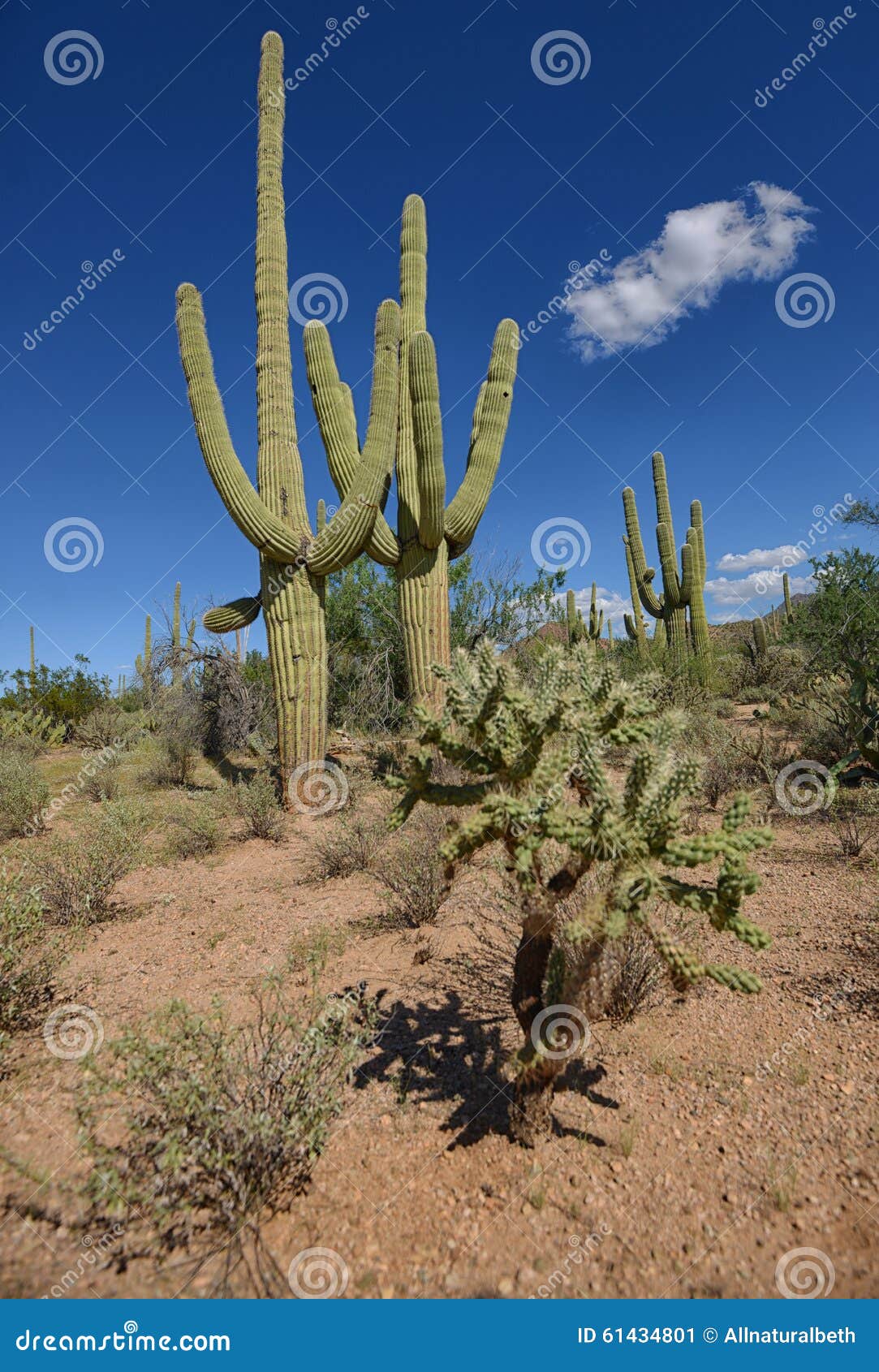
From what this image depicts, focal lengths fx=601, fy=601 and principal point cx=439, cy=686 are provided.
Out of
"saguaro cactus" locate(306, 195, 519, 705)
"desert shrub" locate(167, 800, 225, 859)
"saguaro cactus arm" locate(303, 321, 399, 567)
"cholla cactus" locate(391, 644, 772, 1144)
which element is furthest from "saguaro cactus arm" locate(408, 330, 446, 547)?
"cholla cactus" locate(391, 644, 772, 1144)

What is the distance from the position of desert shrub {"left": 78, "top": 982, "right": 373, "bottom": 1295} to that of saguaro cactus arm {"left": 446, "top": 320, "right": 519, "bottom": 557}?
24.2 ft

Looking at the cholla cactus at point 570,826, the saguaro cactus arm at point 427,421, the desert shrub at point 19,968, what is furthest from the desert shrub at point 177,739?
the cholla cactus at point 570,826

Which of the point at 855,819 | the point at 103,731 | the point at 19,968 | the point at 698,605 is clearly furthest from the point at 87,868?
the point at 698,605

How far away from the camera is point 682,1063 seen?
2674 millimetres

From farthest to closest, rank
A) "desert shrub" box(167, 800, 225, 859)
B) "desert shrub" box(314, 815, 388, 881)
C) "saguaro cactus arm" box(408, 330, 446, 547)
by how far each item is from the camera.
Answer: "saguaro cactus arm" box(408, 330, 446, 547) → "desert shrub" box(167, 800, 225, 859) → "desert shrub" box(314, 815, 388, 881)

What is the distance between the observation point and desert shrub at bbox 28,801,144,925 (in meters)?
4.60

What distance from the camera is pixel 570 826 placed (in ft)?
7.10

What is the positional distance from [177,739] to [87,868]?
5.42 m

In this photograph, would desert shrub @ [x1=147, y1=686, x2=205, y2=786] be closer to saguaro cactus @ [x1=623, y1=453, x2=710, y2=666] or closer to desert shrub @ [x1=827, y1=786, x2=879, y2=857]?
desert shrub @ [x1=827, y1=786, x2=879, y2=857]

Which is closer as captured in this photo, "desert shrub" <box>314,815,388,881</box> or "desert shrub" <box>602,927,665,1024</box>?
"desert shrub" <box>602,927,665,1024</box>

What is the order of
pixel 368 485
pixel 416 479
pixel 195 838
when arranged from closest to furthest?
pixel 195 838, pixel 368 485, pixel 416 479

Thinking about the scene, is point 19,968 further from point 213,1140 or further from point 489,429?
point 489,429

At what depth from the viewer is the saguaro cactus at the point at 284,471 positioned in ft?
24.7

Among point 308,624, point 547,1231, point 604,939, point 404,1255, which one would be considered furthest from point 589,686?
point 308,624
